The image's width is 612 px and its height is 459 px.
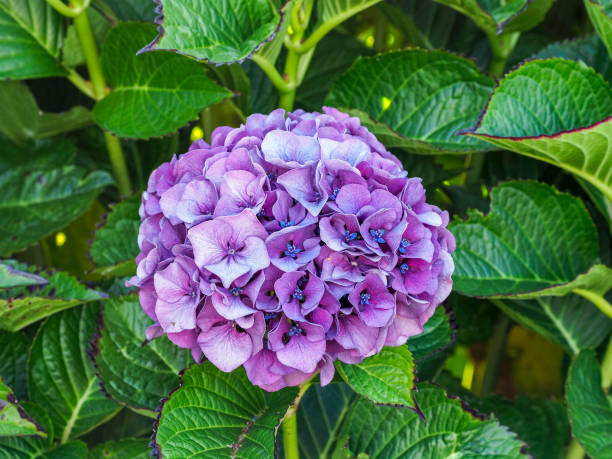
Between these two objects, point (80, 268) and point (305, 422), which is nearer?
point (305, 422)

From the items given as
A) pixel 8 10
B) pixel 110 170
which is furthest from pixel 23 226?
pixel 8 10

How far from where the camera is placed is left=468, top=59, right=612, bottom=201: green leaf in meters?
0.75

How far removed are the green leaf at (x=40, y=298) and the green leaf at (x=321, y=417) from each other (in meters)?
0.37

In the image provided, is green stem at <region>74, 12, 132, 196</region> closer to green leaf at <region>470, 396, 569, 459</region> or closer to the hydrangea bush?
the hydrangea bush

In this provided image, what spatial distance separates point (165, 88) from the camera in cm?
92

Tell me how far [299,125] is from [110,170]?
2.09 feet

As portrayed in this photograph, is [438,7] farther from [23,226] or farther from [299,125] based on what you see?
[23,226]

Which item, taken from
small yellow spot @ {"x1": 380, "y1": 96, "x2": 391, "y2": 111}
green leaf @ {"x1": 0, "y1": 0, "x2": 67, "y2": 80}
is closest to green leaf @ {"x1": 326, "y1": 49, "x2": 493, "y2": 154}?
small yellow spot @ {"x1": 380, "y1": 96, "x2": 391, "y2": 111}

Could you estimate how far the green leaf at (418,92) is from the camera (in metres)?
0.94

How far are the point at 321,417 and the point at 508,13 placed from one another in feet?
2.06

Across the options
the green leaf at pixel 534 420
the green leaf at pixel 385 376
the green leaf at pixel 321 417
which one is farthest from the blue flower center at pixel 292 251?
the green leaf at pixel 534 420

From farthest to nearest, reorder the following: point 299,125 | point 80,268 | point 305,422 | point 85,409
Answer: point 80,268, point 305,422, point 85,409, point 299,125

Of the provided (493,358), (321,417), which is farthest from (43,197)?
(493,358)

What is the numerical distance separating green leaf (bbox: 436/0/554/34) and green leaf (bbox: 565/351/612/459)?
0.47 m
